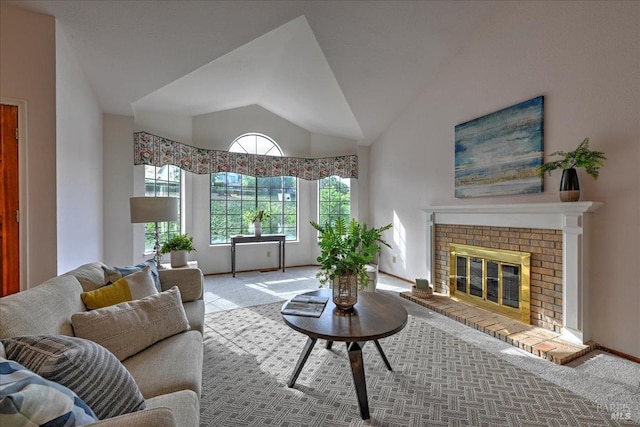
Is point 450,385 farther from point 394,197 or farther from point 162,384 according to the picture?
point 394,197

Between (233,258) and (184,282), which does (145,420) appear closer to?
(184,282)

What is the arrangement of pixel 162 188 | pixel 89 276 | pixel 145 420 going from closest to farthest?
pixel 145 420 → pixel 89 276 → pixel 162 188

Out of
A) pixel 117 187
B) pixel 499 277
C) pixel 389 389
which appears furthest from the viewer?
pixel 117 187

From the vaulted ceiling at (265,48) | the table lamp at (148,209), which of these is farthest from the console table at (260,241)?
the vaulted ceiling at (265,48)

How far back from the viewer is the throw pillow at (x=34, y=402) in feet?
2.24

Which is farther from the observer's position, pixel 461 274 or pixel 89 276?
pixel 461 274

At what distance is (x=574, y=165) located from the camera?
256 centimetres

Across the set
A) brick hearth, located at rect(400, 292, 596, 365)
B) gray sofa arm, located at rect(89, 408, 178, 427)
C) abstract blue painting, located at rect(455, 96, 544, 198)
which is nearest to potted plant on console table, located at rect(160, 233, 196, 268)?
brick hearth, located at rect(400, 292, 596, 365)

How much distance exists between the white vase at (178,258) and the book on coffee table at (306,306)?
2.07 m

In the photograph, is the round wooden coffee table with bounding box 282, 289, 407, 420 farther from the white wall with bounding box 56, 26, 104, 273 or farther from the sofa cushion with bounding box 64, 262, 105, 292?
the white wall with bounding box 56, 26, 104, 273

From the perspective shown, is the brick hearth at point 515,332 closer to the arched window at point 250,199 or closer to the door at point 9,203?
the arched window at point 250,199

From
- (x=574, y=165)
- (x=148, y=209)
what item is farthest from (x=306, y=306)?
(x=574, y=165)

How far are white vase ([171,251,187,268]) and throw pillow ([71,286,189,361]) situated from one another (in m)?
2.04

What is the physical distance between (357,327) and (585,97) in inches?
109
